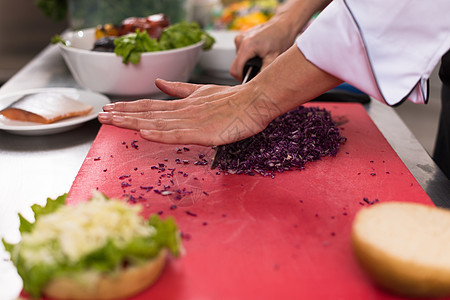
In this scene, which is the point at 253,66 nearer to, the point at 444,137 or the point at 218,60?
the point at 218,60

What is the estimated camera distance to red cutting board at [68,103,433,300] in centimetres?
82

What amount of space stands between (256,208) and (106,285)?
449 mm

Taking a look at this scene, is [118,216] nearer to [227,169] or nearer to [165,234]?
[165,234]

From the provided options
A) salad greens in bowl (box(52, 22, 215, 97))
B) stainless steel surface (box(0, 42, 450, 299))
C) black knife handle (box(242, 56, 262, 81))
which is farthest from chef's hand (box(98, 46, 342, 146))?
salad greens in bowl (box(52, 22, 215, 97))

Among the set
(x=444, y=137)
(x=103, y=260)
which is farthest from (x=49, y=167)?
(x=444, y=137)

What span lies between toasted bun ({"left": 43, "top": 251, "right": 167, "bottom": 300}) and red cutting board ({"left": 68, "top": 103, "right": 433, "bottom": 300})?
0.13 ft

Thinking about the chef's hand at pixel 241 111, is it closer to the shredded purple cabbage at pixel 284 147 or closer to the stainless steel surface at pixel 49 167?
the shredded purple cabbage at pixel 284 147

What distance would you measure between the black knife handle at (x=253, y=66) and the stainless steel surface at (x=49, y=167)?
55 centimetres

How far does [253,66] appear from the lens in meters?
1.76

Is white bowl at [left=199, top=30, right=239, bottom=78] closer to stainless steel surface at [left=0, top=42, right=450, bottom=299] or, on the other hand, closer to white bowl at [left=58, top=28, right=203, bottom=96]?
white bowl at [left=58, top=28, right=203, bottom=96]

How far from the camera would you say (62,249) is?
0.71m

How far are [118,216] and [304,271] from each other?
0.38 m

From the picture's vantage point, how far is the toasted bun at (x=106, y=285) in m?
0.72

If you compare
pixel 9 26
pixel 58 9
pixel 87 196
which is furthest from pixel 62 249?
pixel 9 26
